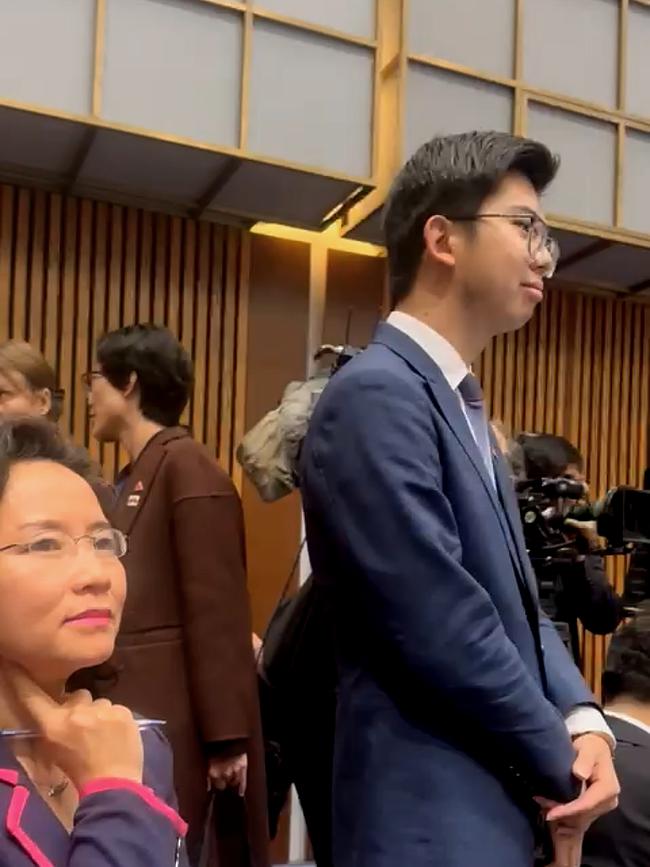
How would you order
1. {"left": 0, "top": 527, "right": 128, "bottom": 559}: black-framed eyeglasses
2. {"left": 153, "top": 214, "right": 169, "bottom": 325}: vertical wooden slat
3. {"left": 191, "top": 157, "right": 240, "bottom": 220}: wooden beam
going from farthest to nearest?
{"left": 153, "top": 214, "right": 169, "bottom": 325}: vertical wooden slat → {"left": 191, "top": 157, "right": 240, "bottom": 220}: wooden beam → {"left": 0, "top": 527, "right": 128, "bottom": 559}: black-framed eyeglasses

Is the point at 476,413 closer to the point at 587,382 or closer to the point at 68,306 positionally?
the point at 68,306

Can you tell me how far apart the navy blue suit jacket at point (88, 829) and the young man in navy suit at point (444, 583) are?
356 mm

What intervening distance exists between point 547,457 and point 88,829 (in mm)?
2621

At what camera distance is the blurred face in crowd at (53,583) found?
109 centimetres

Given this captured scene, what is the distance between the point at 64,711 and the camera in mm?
1094

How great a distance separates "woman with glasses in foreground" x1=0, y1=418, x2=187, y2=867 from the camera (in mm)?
1016

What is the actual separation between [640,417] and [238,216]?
87.0 inches

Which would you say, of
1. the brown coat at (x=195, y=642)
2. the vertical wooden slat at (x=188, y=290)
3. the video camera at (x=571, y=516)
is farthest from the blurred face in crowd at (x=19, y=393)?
the vertical wooden slat at (x=188, y=290)

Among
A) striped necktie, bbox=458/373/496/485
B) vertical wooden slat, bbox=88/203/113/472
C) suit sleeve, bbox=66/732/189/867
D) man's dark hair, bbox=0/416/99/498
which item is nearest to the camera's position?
suit sleeve, bbox=66/732/189/867

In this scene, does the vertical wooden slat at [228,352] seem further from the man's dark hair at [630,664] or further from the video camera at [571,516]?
the man's dark hair at [630,664]

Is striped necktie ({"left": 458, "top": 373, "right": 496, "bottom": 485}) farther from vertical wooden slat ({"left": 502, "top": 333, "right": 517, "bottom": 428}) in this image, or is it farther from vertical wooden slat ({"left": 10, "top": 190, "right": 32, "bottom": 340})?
vertical wooden slat ({"left": 502, "top": 333, "right": 517, "bottom": 428})

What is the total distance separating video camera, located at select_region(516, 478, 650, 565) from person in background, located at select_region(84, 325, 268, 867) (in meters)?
0.76

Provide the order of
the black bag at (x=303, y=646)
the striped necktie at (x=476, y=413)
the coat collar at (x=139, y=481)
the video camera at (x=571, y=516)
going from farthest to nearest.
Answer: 1. the video camera at (x=571, y=516)
2. the coat collar at (x=139, y=481)
3. the black bag at (x=303, y=646)
4. the striped necktie at (x=476, y=413)

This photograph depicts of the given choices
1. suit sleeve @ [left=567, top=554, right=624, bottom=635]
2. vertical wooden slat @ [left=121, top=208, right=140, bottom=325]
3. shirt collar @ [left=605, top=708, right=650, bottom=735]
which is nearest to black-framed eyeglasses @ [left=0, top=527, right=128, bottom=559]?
shirt collar @ [left=605, top=708, right=650, bottom=735]
